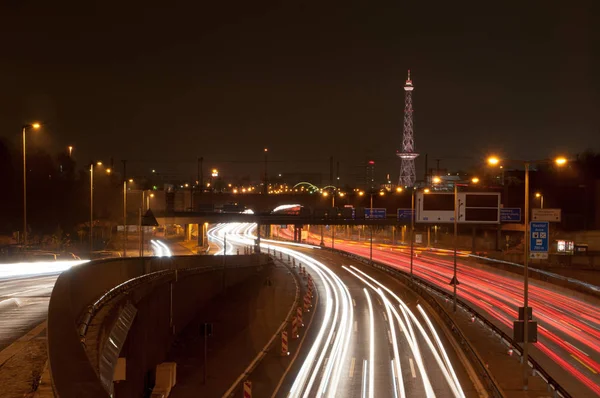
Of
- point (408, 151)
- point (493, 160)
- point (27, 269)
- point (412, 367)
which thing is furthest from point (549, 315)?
point (408, 151)

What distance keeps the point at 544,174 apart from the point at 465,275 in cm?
5019

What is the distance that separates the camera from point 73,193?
55.7 metres

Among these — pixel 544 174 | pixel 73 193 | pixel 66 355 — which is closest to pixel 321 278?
pixel 73 193

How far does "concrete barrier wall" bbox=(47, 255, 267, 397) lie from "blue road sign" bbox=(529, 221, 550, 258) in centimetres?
1298

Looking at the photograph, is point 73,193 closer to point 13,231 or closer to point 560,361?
point 13,231

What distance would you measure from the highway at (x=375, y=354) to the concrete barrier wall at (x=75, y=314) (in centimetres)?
614

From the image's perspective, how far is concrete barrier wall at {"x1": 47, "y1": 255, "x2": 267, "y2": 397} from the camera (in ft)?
20.5

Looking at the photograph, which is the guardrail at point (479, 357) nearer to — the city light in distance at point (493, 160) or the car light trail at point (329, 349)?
the car light trail at point (329, 349)

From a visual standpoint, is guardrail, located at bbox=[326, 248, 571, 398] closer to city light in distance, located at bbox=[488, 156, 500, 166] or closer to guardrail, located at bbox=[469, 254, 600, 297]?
city light in distance, located at bbox=[488, 156, 500, 166]

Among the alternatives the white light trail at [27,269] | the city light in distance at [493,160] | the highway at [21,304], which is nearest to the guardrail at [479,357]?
the city light in distance at [493,160]

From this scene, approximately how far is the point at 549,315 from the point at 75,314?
994 inches

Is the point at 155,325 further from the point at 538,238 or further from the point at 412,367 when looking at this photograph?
the point at 538,238

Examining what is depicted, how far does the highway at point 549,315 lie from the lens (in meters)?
19.6

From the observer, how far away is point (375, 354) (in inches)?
883
